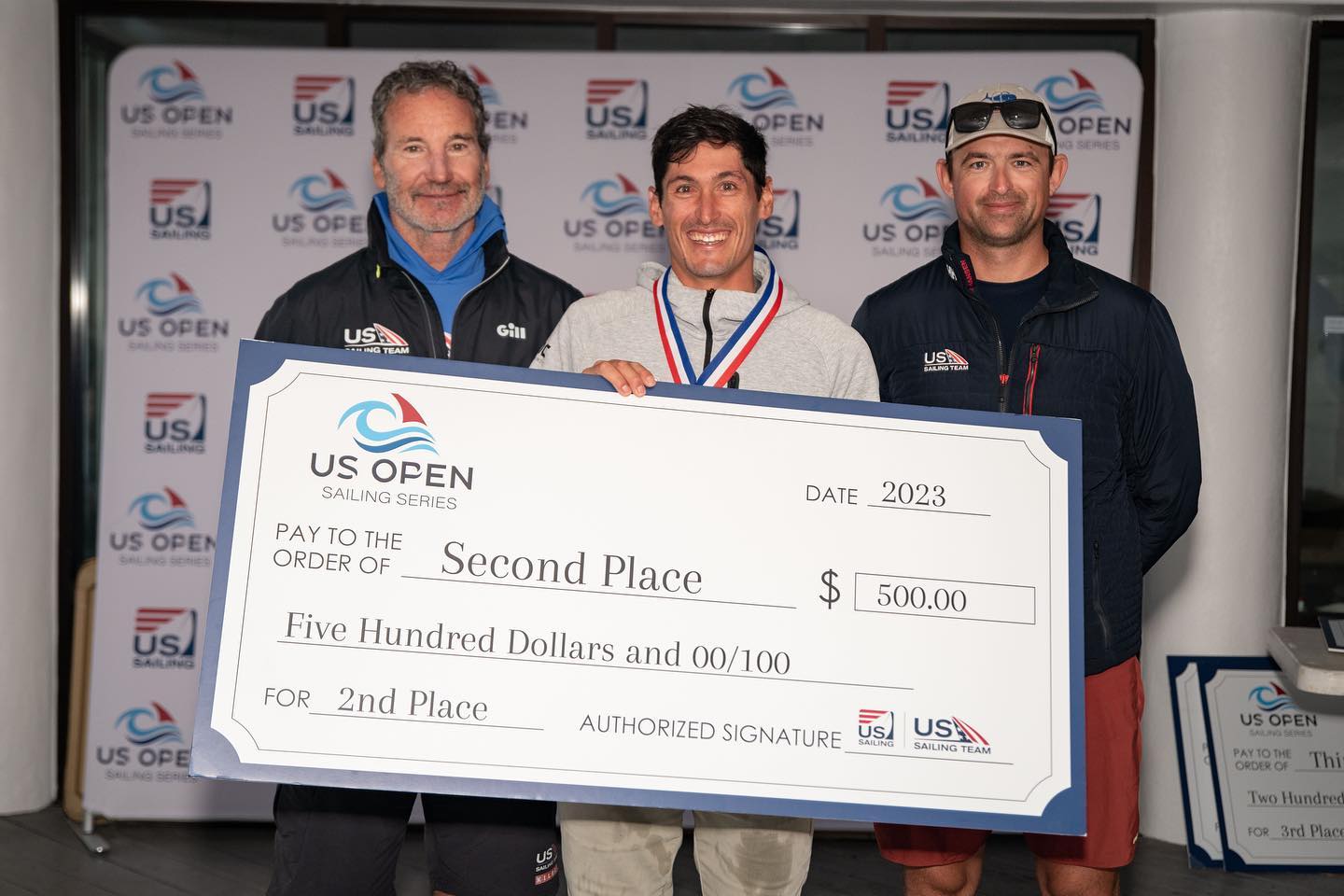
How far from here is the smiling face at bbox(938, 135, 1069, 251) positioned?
2.26 m

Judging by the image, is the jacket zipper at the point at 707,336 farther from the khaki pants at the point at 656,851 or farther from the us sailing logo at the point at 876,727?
the khaki pants at the point at 656,851

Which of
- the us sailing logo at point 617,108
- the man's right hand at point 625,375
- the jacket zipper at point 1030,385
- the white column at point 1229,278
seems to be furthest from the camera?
the us sailing logo at point 617,108

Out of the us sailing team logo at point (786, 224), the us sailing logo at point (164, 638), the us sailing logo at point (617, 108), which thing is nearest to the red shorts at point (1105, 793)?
the us sailing team logo at point (786, 224)

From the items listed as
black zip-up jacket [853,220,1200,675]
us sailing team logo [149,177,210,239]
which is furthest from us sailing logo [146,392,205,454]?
black zip-up jacket [853,220,1200,675]

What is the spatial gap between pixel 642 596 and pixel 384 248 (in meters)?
0.94

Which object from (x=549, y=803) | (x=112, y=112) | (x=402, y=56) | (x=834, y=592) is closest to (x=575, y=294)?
(x=834, y=592)

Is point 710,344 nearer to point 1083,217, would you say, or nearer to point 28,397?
point 1083,217

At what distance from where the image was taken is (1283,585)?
4070 mm

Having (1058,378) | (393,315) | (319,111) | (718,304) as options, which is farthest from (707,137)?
(319,111)

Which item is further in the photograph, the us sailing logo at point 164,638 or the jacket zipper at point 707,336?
the us sailing logo at point 164,638

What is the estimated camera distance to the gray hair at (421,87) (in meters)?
2.26

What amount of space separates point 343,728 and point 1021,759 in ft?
3.78

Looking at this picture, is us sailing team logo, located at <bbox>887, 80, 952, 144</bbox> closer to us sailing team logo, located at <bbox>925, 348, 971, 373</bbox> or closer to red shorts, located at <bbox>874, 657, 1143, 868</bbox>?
us sailing team logo, located at <bbox>925, 348, 971, 373</bbox>

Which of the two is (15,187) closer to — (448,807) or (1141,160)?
(448,807)
